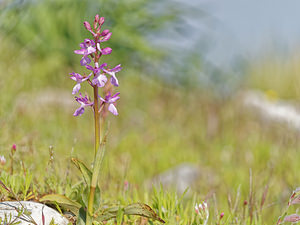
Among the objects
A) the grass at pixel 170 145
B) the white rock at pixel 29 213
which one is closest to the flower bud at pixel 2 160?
the grass at pixel 170 145

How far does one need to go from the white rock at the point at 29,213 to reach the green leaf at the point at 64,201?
0.05 metres

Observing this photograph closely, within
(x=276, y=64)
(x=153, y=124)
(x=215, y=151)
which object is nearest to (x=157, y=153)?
(x=215, y=151)

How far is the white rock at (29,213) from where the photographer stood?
188 centimetres

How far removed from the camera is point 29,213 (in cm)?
188

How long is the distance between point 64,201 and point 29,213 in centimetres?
17

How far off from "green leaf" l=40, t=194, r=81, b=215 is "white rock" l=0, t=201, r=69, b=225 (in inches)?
2.1

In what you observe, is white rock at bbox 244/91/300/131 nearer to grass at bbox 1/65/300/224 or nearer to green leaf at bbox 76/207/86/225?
grass at bbox 1/65/300/224

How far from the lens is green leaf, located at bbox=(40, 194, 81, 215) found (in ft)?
6.21

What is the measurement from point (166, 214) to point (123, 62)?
5.41 meters

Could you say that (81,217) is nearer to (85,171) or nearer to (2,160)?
(85,171)

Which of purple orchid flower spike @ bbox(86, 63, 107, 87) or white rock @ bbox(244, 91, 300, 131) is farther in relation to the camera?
white rock @ bbox(244, 91, 300, 131)

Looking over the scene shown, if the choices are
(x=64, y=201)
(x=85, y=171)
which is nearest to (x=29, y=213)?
(x=64, y=201)

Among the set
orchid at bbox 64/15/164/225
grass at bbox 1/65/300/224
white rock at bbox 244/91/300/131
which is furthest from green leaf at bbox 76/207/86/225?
white rock at bbox 244/91/300/131

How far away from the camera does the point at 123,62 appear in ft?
24.1
